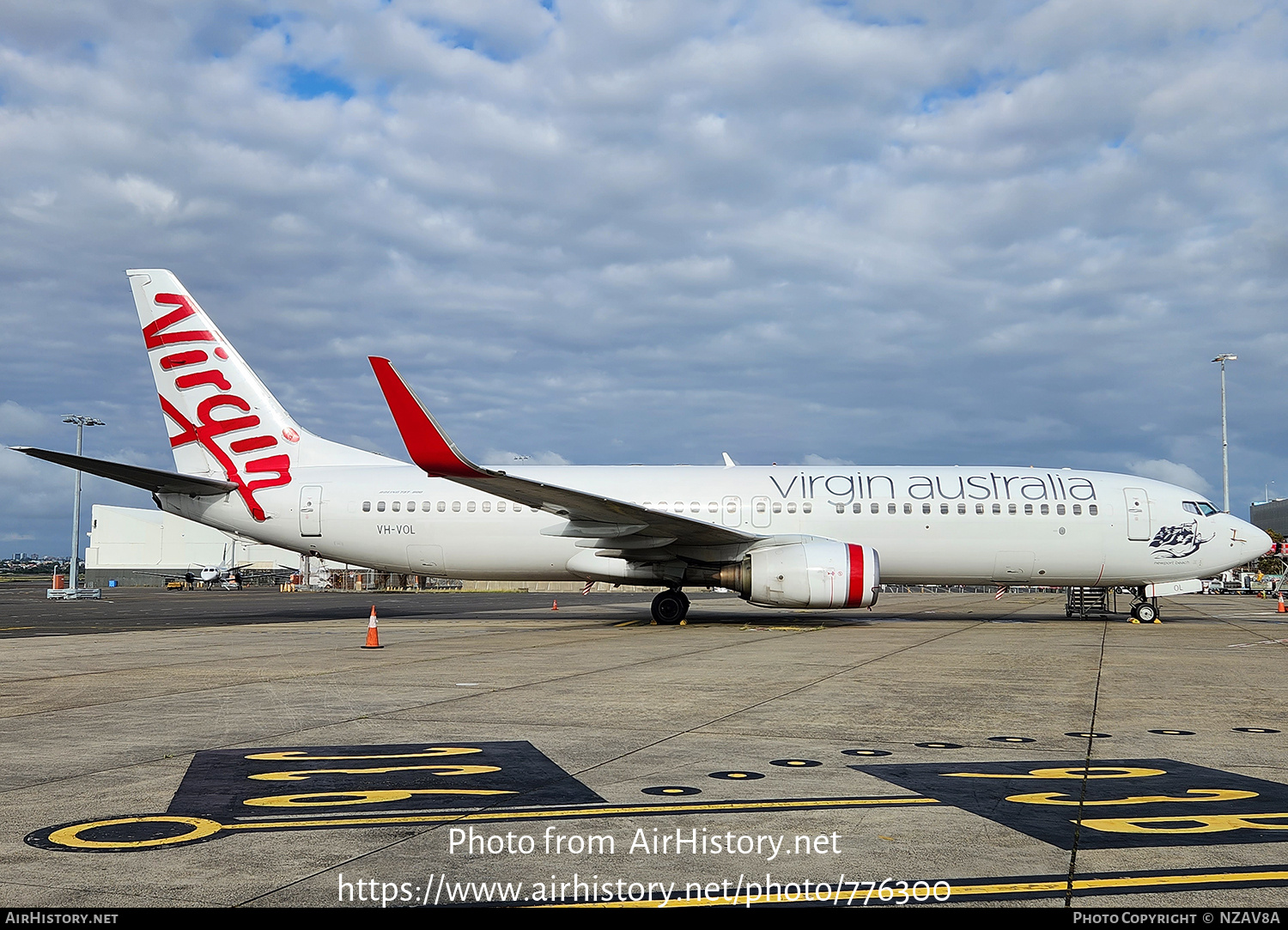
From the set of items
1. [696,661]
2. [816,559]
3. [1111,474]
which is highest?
[1111,474]

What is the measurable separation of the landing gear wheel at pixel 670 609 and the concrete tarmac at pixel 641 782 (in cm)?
897

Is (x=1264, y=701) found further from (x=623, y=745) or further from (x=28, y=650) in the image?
(x=28, y=650)

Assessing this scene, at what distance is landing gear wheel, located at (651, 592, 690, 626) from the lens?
73.3 ft

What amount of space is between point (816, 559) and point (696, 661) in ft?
22.6

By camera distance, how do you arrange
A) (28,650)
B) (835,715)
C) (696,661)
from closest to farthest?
(835,715)
(696,661)
(28,650)

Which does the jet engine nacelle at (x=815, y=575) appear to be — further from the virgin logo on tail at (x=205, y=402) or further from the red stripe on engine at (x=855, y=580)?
the virgin logo on tail at (x=205, y=402)

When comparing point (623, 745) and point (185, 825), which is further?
point (623, 745)

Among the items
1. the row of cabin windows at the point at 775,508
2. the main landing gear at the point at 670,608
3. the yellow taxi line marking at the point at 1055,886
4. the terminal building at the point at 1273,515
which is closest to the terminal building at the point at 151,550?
the row of cabin windows at the point at 775,508

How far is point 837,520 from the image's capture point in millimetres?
22359

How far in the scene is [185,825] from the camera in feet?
15.3

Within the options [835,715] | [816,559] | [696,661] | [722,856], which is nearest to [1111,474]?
[816,559]

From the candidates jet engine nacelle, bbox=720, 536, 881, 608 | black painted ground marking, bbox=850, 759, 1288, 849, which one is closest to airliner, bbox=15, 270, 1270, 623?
jet engine nacelle, bbox=720, 536, 881, 608

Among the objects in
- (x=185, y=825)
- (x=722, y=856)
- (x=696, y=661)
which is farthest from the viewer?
(x=696, y=661)

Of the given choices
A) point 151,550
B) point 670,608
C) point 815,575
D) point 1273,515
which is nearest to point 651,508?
point 670,608
